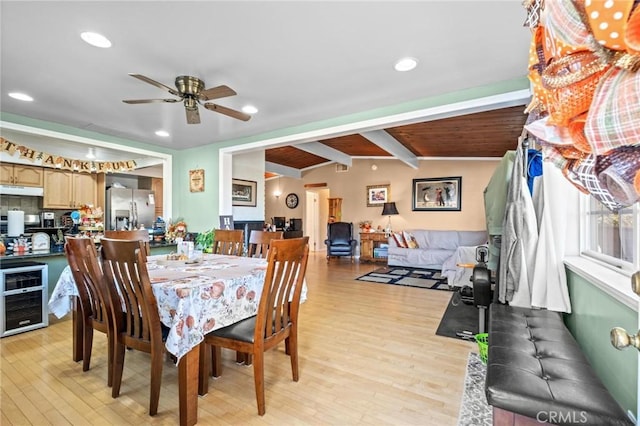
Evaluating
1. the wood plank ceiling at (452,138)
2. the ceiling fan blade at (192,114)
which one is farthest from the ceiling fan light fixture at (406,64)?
the ceiling fan blade at (192,114)

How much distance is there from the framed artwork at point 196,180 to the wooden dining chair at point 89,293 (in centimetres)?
270

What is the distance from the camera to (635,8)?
0.45 metres

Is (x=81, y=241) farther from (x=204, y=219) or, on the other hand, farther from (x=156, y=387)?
(x=204, y=219)

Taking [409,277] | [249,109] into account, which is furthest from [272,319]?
[409,277]

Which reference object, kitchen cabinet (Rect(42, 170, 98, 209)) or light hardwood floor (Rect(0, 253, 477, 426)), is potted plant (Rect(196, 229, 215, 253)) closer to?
light hardwood floor (Rect(0, 253, 477, 426))

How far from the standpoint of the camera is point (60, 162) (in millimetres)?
3953

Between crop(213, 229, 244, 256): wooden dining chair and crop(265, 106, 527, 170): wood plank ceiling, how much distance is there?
300cm

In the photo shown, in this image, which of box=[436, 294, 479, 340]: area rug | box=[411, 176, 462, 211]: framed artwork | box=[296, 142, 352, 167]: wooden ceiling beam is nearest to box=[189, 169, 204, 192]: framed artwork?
box=[296, 142, 352, 167]: wooden ceiling beam

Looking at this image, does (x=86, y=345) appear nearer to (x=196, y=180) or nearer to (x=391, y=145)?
(x=196, y=180)

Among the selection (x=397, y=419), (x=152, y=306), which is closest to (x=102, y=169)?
(x=152, y=306)

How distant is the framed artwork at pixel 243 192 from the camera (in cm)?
513

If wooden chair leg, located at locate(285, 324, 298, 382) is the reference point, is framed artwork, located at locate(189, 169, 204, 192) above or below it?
above

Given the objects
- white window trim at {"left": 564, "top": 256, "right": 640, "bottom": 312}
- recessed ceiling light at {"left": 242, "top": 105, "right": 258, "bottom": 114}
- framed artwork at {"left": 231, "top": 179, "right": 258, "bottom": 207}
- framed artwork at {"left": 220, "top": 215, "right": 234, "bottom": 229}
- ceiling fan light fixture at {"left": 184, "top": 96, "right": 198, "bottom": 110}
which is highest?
recessed ceiling light at {"left": 242, "top": 105, "right": 258, "bottom": 114}

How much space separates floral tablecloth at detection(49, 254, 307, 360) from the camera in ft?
5.17
